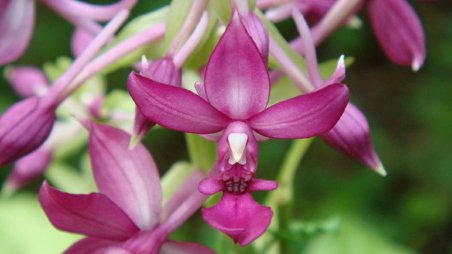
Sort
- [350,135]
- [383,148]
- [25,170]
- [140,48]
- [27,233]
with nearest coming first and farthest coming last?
[350,135], [140,48], [25,170], [27,233], [383,148]

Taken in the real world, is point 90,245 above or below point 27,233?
above

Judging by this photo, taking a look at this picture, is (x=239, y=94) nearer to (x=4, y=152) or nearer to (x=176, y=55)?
(x=176, y=55)

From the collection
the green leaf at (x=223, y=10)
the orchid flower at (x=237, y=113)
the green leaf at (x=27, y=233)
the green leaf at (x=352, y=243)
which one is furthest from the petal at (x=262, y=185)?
the green leaf at (x=27, y=233)

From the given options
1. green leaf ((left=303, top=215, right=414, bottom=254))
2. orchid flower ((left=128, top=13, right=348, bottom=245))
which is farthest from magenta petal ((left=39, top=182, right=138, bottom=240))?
green leaf ((left=303, top=215, right=414, bottom=254))

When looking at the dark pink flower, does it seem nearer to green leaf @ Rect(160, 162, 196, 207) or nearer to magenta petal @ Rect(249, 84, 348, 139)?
magenta petal @ Rect(249, 84, 348, 139)

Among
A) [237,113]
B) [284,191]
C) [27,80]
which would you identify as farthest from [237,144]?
[27,80]

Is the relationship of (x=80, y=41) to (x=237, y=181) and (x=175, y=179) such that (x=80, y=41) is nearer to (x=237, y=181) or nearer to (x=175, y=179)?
(x=175, y=179)
